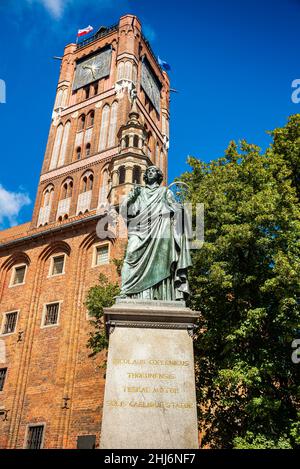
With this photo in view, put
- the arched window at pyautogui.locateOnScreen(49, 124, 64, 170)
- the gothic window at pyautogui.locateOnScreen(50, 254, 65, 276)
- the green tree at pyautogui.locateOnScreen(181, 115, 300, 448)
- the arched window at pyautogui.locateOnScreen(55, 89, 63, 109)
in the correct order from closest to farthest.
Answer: the green tree at pyautogui.locateOnScreen(181, 115, 300, 448), the gothic window at pyautogui.locateOnScreen(50, 254, 65, 276), the arched window at pyautogui.locateOnScreen(49, 124, 64, 170), the arched window at pyautogui.locateOnScreen(55, 89, 63, 109)

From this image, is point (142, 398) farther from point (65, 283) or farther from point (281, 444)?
point (65, 283)

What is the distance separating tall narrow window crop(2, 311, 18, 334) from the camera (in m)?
24.0

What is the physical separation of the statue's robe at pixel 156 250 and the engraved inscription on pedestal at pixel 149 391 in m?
0.83

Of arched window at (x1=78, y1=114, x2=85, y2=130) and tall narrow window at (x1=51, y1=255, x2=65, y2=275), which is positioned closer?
tall narrow window at (x1=51, y1=255, x2=65, y2=275)

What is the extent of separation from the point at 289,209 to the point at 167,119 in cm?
3386

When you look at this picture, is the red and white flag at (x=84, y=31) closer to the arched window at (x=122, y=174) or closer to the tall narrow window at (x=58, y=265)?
the arched window at (x=122, y=174)

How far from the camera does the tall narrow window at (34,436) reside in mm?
19297

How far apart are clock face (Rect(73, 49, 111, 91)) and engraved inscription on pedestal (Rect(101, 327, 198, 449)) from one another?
124 ft

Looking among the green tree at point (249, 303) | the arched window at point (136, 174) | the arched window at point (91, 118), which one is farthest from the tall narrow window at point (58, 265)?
the arched window at point (91, 118)

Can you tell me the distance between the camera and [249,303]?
1207cm

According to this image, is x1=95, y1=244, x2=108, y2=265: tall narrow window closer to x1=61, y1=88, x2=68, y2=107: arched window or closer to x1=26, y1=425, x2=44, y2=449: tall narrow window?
x1=26, y1=425, x2=44, y2=449: tall narrow window

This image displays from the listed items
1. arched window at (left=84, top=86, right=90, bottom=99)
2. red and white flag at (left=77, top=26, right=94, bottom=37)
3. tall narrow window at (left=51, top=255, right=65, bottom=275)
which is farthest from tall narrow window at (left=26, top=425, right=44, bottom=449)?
red and white flag at (left=77, top=26, right=94, bottom=37)

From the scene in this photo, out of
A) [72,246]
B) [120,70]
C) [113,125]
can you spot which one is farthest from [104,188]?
[120,70]

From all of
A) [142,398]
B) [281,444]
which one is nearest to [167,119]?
[281,444]
